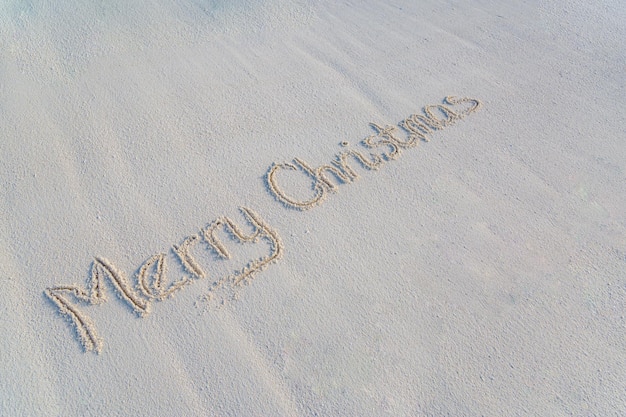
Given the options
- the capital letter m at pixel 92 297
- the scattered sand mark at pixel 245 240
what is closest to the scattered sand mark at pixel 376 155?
the scattered sand mark at pixel 245 240

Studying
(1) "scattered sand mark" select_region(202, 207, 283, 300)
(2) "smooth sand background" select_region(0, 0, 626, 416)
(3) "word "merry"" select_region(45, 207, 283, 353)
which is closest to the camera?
(2) "smooth sand background" select_region(0, 0, 626, 416)

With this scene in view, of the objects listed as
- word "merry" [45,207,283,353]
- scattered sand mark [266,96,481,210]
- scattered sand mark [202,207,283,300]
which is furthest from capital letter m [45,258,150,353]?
scattered sand mark [266,96,481,210]

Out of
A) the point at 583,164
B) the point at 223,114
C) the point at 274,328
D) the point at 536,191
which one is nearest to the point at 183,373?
the point at 274,328

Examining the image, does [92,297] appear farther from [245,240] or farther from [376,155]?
[376,155]

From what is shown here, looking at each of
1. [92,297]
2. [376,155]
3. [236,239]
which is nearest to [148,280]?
[92,297]

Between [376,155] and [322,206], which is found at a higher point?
[376,155]

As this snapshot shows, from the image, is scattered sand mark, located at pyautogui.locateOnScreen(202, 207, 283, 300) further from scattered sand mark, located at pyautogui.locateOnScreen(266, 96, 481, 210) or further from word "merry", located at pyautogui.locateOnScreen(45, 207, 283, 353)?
scattered sand mark, located at pyautogui.locateOnScreen(266, 96, 481, 210)

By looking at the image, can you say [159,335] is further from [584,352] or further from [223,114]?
[584,352]
